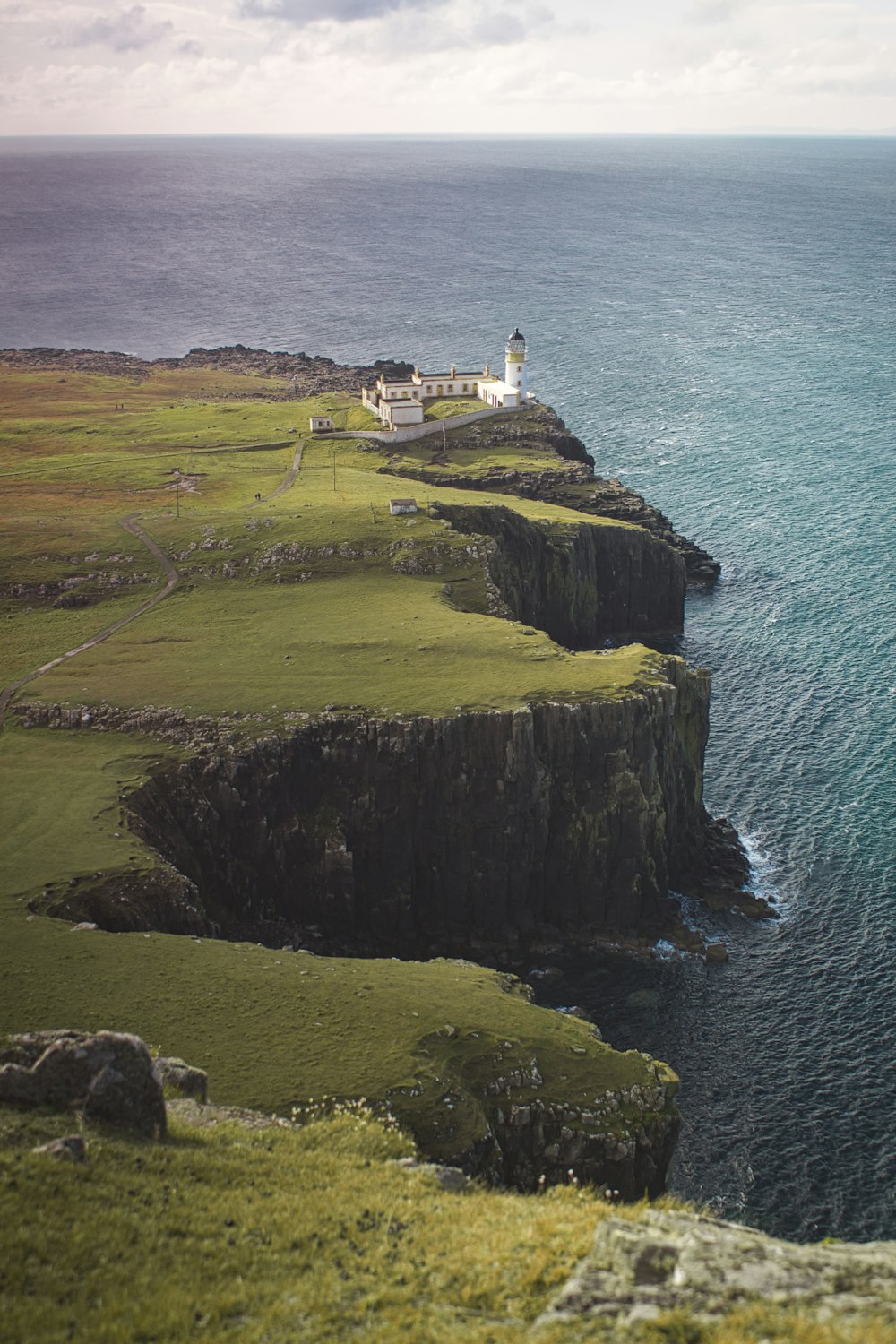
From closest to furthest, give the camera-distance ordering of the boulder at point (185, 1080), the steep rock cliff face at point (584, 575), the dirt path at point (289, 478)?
the boulder at point (185, 1080), the steep rock cliff face at point (584, 575), the dirt path at point (289, 478)

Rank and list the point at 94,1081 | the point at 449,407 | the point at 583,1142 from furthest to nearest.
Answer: the point at 449,407
the point at 583,1142
the point at 94,1081

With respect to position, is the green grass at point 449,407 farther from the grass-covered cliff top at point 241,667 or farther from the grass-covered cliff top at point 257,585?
the grass-covered cliff top at point 241,667

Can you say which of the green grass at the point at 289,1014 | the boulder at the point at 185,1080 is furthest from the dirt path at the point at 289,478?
the boulder at the point at 185,1080

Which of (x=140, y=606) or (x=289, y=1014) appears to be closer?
(x=289, y=1014)

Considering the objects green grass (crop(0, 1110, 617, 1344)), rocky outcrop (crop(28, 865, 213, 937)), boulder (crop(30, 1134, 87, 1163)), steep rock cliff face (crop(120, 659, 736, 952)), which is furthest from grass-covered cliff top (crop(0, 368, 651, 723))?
boulder (crop(30, 1134, 87, 1163))

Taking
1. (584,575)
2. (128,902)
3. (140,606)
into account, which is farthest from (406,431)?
(128,902)

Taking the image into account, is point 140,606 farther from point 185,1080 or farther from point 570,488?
point 185,1080
